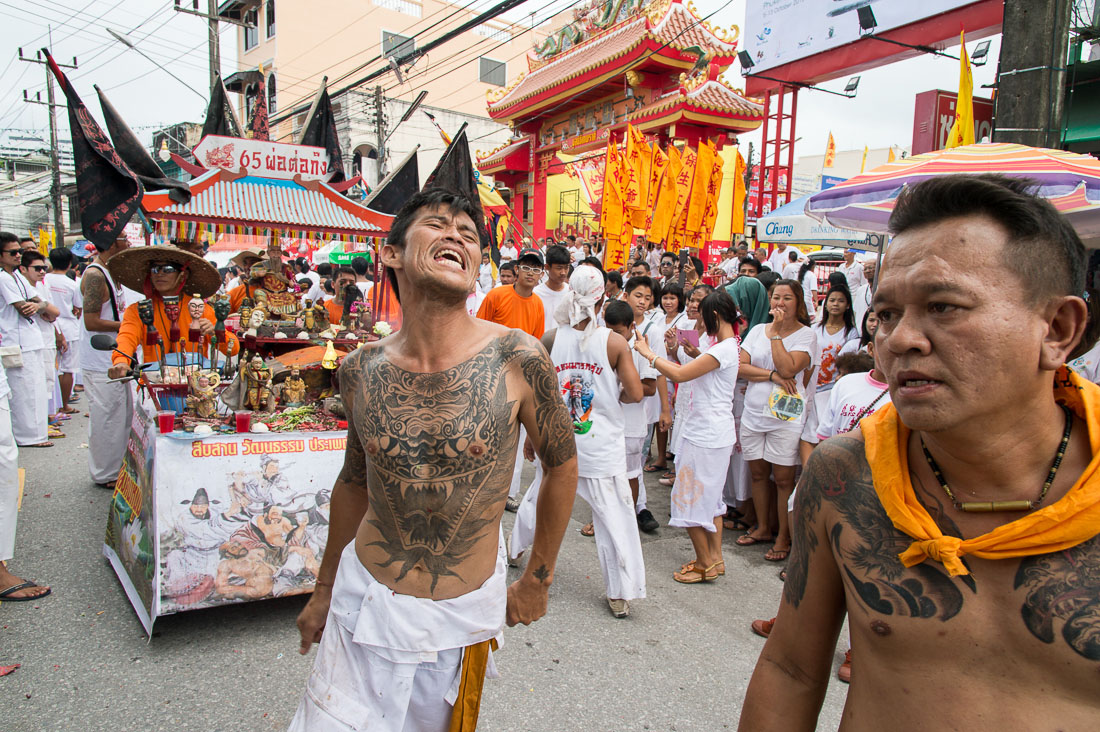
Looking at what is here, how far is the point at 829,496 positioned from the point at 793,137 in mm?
18208

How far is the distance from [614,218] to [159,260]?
6710 millimetres

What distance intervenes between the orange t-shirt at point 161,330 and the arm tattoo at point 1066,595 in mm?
4800

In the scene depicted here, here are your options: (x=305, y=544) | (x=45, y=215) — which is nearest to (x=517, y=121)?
(x=305, y=544)

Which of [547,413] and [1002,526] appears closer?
[1002,526]

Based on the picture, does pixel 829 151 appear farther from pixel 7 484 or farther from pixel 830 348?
pixel 7 484

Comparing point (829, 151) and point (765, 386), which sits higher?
→ point (829, 151)

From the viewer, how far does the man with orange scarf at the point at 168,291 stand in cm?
451

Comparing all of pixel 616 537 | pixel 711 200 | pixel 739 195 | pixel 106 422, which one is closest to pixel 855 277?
pixel 711 200

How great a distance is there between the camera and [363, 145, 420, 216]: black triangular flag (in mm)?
8305

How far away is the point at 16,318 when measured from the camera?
6984mm

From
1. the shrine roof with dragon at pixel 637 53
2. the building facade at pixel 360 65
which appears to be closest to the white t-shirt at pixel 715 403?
the shrine roof with dragon at pixel 637 53

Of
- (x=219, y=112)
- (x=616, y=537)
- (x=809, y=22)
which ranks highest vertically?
(x=809, y=22)

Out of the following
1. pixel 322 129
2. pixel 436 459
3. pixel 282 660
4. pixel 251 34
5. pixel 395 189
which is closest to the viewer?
pixel 436 459

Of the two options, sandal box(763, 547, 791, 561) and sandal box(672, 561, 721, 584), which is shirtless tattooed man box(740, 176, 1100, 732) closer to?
sandal box(672, 561, 721, 584)
